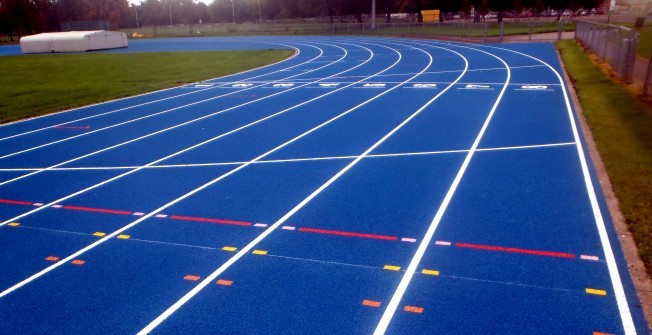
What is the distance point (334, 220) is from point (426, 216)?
4.32 feet

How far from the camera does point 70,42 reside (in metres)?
48.1

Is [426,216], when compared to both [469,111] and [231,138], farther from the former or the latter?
[469,111]

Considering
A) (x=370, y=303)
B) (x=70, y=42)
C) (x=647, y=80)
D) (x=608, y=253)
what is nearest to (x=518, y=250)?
(x=608, y=253)

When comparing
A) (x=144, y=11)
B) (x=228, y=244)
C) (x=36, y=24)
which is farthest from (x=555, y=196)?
(x=144, y=11)

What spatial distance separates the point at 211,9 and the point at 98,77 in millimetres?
107647

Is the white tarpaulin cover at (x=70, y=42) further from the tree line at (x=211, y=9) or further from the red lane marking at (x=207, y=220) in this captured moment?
the red lane marking at (x=207, y=220)

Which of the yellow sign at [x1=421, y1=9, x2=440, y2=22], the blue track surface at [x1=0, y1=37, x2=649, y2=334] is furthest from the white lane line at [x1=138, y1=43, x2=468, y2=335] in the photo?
the yellow sign at [x1=421, y1=9, x2=440, y2=22]

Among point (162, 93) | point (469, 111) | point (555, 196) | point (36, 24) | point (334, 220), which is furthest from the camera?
point (36, 24)

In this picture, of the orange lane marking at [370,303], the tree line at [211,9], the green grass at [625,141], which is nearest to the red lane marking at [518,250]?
the green grass at [625,141]

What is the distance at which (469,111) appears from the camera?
47.1 ft

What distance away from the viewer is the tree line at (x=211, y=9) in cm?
6919

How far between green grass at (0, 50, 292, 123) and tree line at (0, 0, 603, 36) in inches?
1709

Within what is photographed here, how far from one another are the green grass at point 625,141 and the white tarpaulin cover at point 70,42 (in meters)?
44.0

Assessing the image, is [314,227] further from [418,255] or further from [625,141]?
[625,141]
